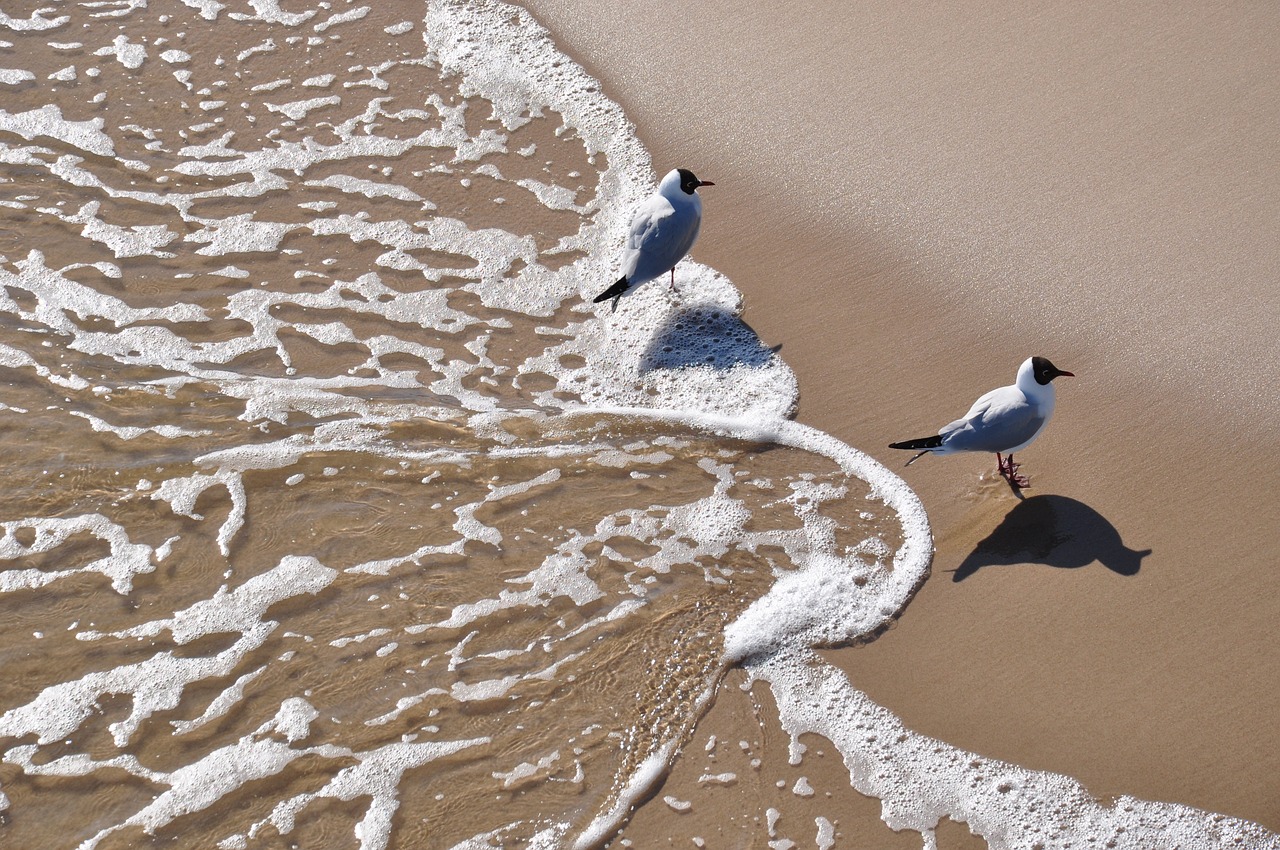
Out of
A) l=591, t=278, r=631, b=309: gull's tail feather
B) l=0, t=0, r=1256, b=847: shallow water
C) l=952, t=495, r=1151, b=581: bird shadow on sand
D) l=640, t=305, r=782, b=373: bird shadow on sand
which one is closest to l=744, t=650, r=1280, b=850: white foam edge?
l=0, t=0, r=1256, b=847: shallow water

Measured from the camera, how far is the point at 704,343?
15.5ft

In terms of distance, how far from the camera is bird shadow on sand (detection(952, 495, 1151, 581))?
374cm

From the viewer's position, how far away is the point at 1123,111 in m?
5.15

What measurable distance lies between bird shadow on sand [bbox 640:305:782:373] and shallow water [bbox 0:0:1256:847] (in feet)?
0.06

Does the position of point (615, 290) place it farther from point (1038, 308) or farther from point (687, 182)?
point (1038, 308)

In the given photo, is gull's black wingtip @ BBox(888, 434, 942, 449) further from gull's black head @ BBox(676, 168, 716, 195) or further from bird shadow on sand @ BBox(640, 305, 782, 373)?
gull's black head @ BBox(676, 168, 716, 195)

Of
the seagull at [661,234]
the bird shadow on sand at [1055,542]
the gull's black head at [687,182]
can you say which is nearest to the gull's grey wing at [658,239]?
the seagull at [661,234]

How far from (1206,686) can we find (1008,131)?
285 centimetres

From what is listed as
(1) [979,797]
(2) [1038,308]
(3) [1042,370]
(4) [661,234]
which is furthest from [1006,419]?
(4) [661,234]

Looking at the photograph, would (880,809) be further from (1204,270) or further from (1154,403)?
(1204,270)

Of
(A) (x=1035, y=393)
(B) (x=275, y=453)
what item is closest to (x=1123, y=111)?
(A) (x=1035, y=393)

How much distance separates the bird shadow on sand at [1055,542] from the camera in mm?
3740

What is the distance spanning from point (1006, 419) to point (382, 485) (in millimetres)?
2331

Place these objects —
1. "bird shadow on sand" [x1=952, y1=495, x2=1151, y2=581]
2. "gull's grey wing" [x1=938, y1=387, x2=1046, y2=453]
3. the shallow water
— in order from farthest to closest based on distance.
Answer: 1. "gull's grey wing" [x1=938, y1=387, x2=1046, y2=453]
2. "bird shadow on sand" [x1=952, y1=495, x2=1151, y2=581]
3. the shallow water
